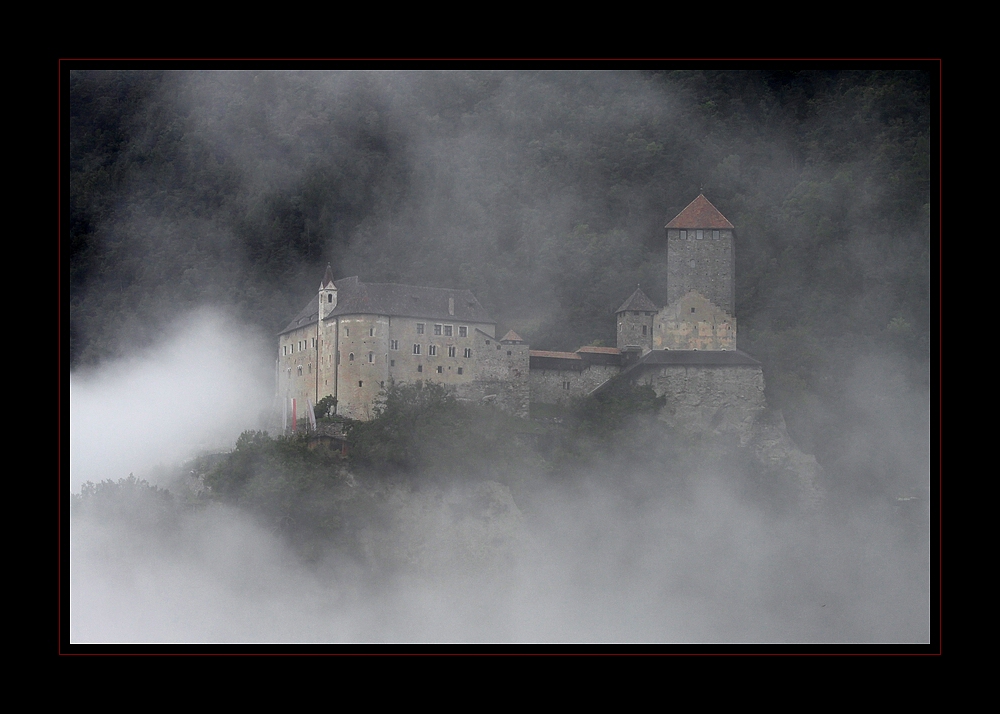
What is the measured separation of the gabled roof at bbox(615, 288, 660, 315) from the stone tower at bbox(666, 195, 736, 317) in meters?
0.36

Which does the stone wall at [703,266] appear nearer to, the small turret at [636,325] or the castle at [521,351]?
the castle at [521,351]

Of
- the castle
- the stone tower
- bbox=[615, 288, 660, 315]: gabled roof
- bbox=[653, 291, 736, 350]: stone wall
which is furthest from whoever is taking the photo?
bbox=[615, 288, 660, 315]: gabled roof

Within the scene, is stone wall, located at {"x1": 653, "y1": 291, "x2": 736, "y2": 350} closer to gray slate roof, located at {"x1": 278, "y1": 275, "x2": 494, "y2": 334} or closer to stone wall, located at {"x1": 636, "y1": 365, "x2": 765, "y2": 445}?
stone wall, located at {"x1": 636, "y1": 365, "x2": 765, "y2": 445}

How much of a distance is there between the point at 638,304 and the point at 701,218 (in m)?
1.75

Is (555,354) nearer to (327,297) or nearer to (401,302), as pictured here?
(401,302)

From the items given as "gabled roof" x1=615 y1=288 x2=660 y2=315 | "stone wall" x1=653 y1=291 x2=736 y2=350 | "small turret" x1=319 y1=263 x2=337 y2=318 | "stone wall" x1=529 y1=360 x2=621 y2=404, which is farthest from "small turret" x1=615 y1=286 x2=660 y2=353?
"small turret" x1=319 y1=263 x2=337 y2=318

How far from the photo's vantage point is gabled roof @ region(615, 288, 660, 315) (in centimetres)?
2131

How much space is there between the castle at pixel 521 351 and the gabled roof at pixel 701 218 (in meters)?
0.03

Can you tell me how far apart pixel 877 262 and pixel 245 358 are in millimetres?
10691

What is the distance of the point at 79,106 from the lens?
77.0 ft

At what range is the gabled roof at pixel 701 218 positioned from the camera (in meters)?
21.5

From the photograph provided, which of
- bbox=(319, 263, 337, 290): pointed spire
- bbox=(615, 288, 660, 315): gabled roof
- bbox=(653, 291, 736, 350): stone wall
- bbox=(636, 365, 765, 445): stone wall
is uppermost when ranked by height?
bbox=(319, 263, 337, 290): pointed spire
